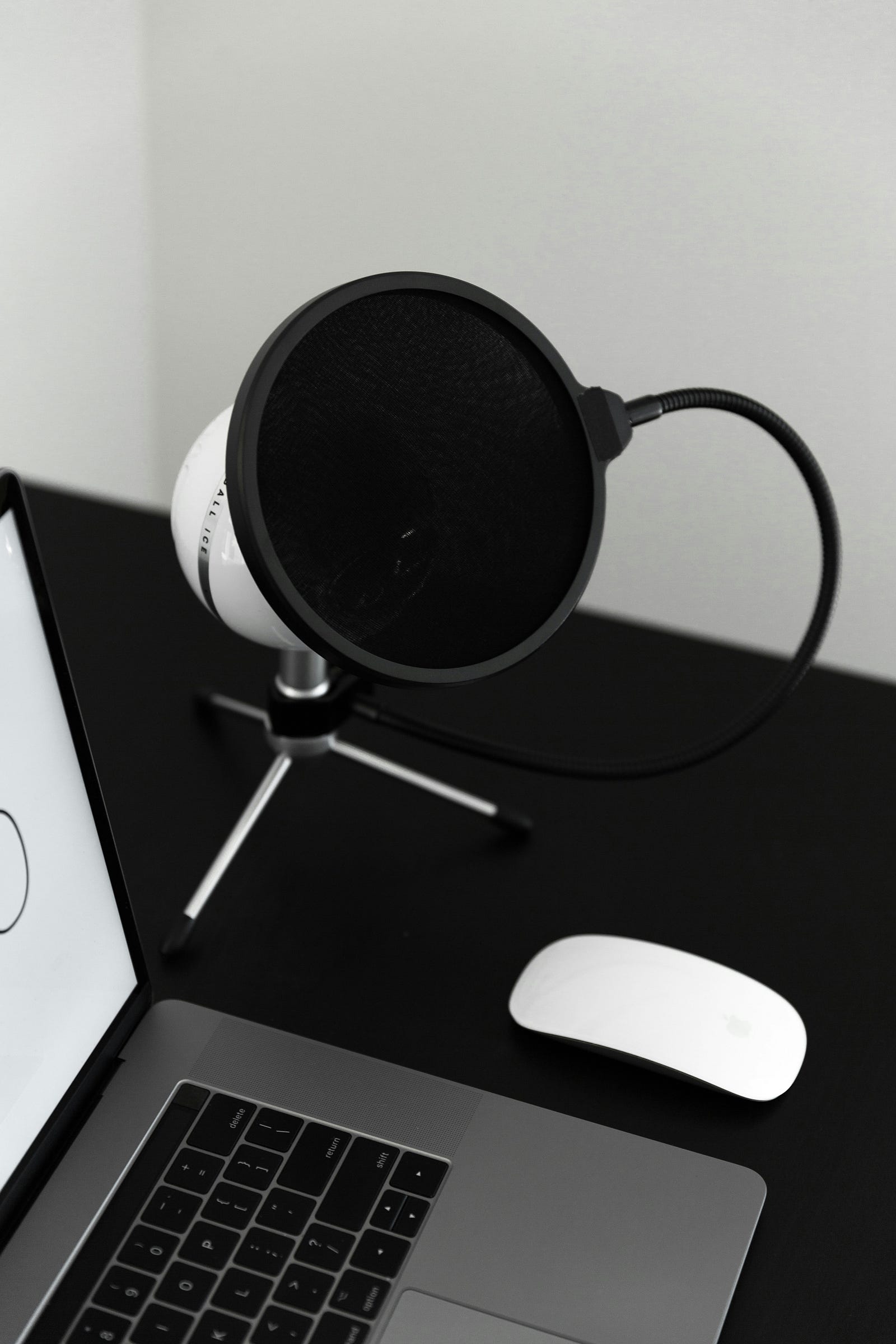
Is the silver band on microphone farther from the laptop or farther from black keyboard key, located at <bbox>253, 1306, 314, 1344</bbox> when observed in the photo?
black keyboard key, located at <bbox>253, 1306, 314, 1344</bbox>

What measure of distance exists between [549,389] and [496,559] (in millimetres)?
88

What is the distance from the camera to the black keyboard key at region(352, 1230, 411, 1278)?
1.84ft

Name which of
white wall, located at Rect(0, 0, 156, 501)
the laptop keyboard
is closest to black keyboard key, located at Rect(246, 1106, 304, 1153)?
the laptop keyboard

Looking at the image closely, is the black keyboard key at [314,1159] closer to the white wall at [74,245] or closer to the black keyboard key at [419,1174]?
the black keyboard key at [419,1174]

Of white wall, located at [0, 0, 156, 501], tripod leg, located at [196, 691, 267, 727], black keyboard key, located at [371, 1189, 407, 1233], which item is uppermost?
white wall, located at [0, 0, 156, 501]

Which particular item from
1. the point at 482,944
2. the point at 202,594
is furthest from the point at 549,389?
the point at 482,944

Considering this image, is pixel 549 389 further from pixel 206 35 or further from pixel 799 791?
pixel 206 35

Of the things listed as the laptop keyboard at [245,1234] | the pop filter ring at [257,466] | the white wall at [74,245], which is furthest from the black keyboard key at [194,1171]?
the white wall at [74,245]

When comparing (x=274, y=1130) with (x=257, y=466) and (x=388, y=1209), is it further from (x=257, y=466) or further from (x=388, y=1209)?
(x=257, y=466)

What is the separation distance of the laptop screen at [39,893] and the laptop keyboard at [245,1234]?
0.06 m

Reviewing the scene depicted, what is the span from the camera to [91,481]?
1.36 meters

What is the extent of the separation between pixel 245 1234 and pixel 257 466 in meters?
0.33

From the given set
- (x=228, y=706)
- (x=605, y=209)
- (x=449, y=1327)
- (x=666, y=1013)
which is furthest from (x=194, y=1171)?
(x=605, y=209)

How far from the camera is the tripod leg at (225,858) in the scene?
2.34 feet
